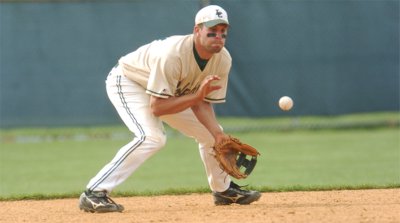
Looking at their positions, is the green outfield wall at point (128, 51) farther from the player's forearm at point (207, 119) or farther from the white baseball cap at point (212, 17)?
the white baseball cap at point (212, 17)

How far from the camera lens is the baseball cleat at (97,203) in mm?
5875

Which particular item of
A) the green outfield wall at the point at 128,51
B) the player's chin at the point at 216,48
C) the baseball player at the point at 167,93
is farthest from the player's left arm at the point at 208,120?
the green outfield wall at the point at 128,51

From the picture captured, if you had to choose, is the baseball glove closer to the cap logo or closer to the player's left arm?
the player's left arm

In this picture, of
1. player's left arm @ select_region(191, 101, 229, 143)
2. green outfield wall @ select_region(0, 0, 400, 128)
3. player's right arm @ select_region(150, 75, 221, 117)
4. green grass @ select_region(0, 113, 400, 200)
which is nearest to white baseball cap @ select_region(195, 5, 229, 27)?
player's right arm @ select_region(150, 75, 221, 117)

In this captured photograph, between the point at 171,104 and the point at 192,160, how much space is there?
4.51m

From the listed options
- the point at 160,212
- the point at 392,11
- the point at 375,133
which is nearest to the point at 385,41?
the point at 392,11

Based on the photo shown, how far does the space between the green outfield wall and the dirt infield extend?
15.7 feet

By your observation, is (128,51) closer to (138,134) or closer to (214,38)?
(138,134)

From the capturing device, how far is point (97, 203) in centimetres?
587

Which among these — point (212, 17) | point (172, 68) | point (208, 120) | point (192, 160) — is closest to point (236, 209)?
point (208, 120)

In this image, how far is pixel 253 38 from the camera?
11812mm

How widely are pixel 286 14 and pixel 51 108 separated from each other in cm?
335

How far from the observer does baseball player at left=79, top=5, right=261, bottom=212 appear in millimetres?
5719

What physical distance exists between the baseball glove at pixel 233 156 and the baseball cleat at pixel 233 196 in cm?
27
